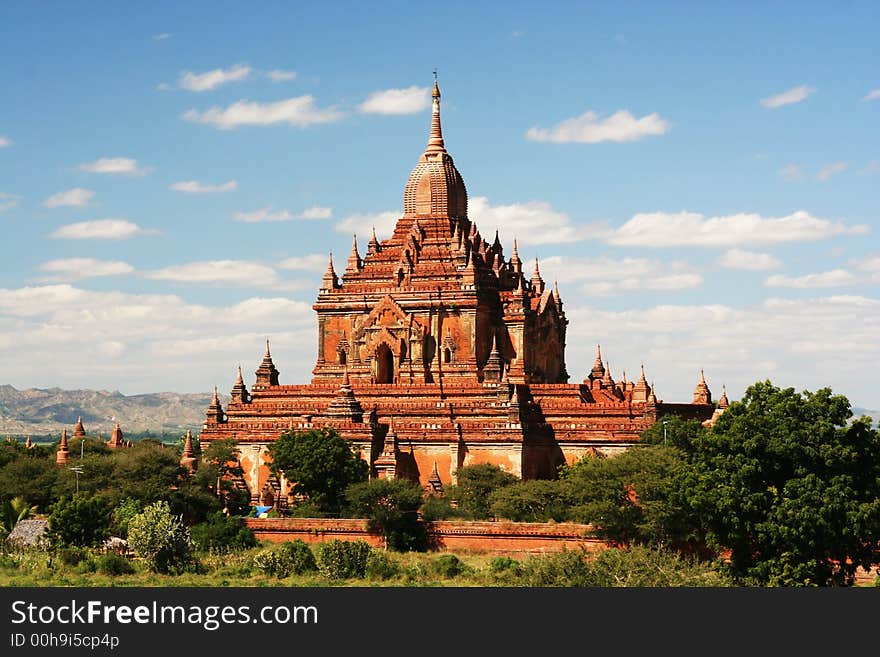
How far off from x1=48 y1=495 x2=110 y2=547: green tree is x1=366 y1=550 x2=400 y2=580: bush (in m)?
9.84

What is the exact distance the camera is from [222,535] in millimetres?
54094

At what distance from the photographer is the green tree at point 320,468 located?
5844 centimetres

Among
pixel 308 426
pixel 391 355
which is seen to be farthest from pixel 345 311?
pixel 308 426

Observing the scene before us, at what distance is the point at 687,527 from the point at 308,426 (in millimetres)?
20485

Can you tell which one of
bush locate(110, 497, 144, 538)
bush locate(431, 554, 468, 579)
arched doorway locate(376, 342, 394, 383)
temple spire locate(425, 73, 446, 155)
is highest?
temple spire locate(425, 73, 446, 155)

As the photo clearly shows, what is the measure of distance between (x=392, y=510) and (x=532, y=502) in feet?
16.7

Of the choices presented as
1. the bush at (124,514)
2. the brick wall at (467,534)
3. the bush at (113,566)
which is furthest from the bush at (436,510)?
the bush at (113,566)

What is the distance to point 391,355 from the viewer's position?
71812mm

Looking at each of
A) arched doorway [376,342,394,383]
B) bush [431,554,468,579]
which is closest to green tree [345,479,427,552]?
bush [431,554,468,579]

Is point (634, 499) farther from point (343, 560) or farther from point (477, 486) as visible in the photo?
point (343, 560)

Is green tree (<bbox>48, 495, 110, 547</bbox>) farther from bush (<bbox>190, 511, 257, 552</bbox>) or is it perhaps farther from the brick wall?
the brick wall

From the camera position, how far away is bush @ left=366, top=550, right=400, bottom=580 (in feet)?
160

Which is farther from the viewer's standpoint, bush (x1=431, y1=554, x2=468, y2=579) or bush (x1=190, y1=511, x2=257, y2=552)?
bush (x1=190, y1=511, x2=257, y2=552)

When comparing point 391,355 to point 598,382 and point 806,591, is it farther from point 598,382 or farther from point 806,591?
point 806,591
